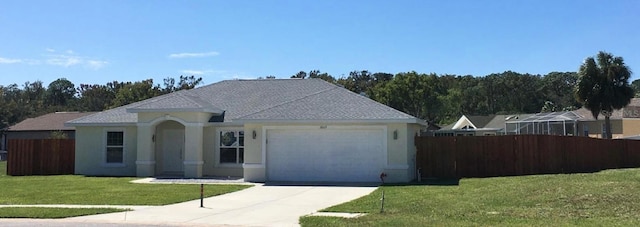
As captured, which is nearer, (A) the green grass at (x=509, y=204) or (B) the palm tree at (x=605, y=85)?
(A) the green grass at (x=509, y=204)

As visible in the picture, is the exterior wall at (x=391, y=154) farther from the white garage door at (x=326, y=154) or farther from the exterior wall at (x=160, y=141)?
the exterior wall at (x=160, y=141)

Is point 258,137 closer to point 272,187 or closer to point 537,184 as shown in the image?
point 272,187

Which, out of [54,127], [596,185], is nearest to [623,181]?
[596,185]

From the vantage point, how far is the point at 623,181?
717 inches

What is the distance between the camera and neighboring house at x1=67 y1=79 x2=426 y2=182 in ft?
74.4

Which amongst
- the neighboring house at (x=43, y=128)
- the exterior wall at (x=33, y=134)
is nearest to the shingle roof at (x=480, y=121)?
the neighboring house at (x=43, y=128)

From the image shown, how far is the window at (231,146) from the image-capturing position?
25.2 m

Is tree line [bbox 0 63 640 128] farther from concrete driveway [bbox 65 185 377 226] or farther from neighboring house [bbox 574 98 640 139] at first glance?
concrete driveway [bbox 65 185 377 226]

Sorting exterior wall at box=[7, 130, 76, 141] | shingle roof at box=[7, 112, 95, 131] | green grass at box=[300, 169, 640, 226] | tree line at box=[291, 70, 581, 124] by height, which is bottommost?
green grass at box=[300, 169, 640, 226]

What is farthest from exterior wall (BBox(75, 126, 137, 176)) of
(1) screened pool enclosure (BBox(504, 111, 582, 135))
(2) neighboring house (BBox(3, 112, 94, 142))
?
(2) neighboring house (BBox(3, 112, 94, 142))

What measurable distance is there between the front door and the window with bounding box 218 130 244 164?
2.66 meters

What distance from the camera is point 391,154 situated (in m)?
22.5

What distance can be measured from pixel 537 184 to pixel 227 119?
43.6 ft

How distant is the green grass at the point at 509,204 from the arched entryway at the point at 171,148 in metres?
11.6
